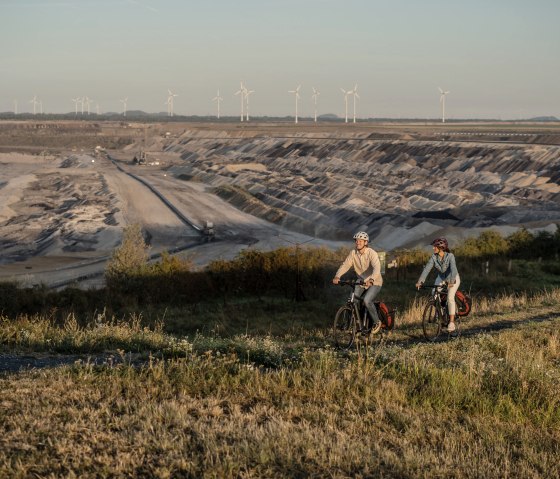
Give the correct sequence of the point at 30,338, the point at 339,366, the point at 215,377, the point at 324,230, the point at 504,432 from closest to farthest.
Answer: the point at 504,432 < the point at 215,377 < the point at 339,366 < the point at 30,338 < the point at 324,230

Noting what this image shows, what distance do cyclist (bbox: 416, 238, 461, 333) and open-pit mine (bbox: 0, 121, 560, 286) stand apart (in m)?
32.7

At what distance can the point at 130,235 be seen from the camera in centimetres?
4438

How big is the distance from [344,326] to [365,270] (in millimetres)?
1141

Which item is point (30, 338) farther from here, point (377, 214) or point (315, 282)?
point (377, 214)

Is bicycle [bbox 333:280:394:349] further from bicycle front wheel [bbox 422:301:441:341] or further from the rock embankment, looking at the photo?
the rock embankment

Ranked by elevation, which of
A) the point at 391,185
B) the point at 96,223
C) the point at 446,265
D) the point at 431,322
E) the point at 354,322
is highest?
the point at 446,265

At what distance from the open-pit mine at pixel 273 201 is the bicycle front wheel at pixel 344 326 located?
107ft

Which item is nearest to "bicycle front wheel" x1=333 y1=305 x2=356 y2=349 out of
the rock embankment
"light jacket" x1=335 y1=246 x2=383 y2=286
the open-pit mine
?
"light jacket" x1=335 y1=246 x2=383 y2=286

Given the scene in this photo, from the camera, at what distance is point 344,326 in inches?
569

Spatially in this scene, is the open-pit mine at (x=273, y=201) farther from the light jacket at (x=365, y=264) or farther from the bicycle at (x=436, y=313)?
the light jacket at (x=365, y=264)

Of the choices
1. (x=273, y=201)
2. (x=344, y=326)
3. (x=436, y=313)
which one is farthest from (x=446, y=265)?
(x=273, y=201)

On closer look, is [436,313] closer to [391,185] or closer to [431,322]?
[431,322]

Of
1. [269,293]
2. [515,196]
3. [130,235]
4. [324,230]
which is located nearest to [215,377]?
[269,293]

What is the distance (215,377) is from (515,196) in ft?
246
